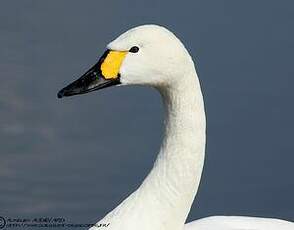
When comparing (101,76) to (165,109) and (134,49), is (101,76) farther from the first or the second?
(165,109)

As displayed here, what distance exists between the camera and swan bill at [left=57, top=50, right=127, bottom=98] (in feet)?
23.4

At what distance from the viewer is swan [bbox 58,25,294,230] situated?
709cm

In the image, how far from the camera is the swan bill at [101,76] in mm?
7132

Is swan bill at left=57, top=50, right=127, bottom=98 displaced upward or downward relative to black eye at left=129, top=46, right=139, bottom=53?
downward

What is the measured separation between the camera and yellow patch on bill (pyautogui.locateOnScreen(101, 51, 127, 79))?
7.12 meters

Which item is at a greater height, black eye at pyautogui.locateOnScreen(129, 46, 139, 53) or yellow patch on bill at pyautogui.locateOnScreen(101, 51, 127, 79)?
black eye at pyautogui.locateOnScreen(129, 46, 139, 53)

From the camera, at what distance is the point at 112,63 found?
714 cm

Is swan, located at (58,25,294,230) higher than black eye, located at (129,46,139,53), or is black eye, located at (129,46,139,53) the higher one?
black eye, located at (129,46,139,53)

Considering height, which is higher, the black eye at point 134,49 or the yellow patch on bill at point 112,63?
the black eye at point 134,49

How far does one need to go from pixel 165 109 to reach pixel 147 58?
385mm

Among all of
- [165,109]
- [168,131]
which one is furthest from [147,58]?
[168,131]

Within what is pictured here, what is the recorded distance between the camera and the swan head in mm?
7082

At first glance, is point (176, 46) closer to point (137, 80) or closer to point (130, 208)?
point (137, 80)

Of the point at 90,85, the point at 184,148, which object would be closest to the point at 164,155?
the point at 184,148
